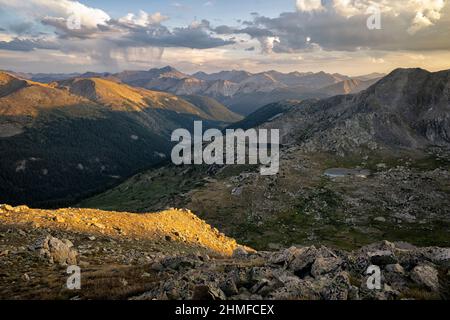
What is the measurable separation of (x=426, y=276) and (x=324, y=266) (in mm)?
6608

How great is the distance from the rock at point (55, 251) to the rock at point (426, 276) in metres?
28.2

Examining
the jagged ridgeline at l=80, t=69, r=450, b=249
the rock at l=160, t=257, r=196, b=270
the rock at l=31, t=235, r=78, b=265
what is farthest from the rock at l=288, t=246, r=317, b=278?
the jagged ridgeline at l=80, t=69, r=450, b=249

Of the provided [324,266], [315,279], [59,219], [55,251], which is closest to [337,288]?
[315,279]

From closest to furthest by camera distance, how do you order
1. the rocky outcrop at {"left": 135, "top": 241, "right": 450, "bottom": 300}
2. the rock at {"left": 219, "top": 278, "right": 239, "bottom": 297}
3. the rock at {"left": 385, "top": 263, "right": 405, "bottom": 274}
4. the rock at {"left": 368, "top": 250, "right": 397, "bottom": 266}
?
the rocky outcrop at {"left": 135, "top": 241, "right": 450, "bottom": 300} < the rock at {"left": 219, "top": 278, "right": 239, "bottom": 297} < the rock at {"left": 385, "top": 263, "right": 405, "bottom": 274} < the rock at {"left": 368, "top": 250, "right": 397, "bottom": 266}

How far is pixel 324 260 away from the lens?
1120 inches

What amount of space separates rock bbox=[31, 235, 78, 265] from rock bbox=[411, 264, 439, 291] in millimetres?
28242

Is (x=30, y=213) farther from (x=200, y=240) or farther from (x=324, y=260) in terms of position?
(x=324, y=260)

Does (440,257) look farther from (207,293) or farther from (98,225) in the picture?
(98,225)

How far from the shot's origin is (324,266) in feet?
90.4

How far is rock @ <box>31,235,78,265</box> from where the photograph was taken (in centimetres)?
3381

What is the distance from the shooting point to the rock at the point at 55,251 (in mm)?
33812

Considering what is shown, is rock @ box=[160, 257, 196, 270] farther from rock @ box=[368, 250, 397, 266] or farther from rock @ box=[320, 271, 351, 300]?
rock @ box=[368, 250, 397, 266]
